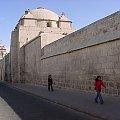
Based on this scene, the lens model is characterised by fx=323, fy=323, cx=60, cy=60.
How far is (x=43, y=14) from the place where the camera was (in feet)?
191

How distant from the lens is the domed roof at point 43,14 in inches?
2270

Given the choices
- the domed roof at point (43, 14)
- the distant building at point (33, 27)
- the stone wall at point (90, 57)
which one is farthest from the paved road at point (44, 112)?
the domed roof at point (43, 14)

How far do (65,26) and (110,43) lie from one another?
140 ft

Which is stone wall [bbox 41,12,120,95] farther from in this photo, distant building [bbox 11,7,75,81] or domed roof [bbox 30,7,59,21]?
domed roof [bbox 30,7,59,21]

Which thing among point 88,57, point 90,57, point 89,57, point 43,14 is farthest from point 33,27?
point 90,57

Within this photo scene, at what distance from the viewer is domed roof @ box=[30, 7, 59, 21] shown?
5766 cm

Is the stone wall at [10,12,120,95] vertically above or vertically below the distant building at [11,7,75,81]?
below

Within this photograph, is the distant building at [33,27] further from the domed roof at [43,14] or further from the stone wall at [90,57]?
the stone wall at [90,57]

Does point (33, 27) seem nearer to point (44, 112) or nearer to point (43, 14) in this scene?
point (43, 14)

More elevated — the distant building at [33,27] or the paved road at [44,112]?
the distant building at [33,27]

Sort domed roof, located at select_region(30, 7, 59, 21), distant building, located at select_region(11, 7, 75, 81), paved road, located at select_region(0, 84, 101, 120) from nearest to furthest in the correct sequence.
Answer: paved road, located at select_region(0, 84, 101, 120)
distant building, located at select_region(11, 7, 75, 81)
domed roof, located at select_region(30, 7, 59, 21)

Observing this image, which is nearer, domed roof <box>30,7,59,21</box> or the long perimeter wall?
the long perimeter wall

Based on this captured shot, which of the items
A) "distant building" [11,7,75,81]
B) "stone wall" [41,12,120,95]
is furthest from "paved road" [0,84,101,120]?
"distant building" [11,7,75,81]

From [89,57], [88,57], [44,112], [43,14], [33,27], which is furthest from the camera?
[43,14]
